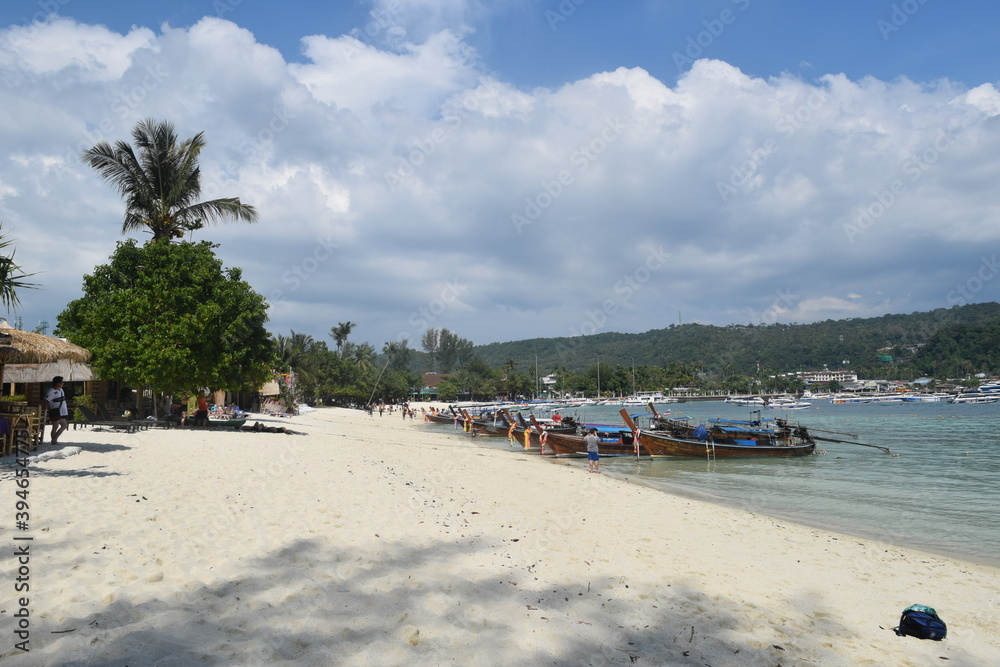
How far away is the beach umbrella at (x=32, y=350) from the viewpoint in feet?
36.0

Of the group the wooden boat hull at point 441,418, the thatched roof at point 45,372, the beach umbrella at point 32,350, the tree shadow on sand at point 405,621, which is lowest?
the wooden boat hull at point 441,418

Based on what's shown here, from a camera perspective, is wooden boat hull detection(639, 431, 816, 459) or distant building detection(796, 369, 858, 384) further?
distant building detection(796, 369, 858, 384)

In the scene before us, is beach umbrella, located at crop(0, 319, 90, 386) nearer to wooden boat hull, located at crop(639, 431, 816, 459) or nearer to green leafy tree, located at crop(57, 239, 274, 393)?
green leafy tree, located at crop(57, 239, 274, 393)

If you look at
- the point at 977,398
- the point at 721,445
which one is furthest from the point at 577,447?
the point at 977,398

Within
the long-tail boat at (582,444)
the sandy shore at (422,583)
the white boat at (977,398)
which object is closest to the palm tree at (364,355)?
the long-tail boat at (582,444)

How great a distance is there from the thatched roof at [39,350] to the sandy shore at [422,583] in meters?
2.49

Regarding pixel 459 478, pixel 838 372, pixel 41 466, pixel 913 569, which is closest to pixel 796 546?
pixel 913 569

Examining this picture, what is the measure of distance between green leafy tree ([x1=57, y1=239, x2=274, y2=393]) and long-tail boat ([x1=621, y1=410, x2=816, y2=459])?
17044mm

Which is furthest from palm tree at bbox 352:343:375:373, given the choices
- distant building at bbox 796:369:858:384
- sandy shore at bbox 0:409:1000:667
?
distant building at bbox 796:369:858:384

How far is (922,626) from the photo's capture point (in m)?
5.74

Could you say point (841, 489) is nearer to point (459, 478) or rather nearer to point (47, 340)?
point (459, 478)

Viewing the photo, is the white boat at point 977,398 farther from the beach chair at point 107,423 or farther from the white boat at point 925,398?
the beach chair at point 107,423

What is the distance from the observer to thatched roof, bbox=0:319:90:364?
38.1ft

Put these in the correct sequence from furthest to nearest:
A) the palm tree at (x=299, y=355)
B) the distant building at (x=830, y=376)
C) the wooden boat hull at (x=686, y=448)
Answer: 1. the distant building at (x=830, y=376)
2. the palm tree at (x=299, y=355)
3. the wooden boat hull at (x=686, y=448)
